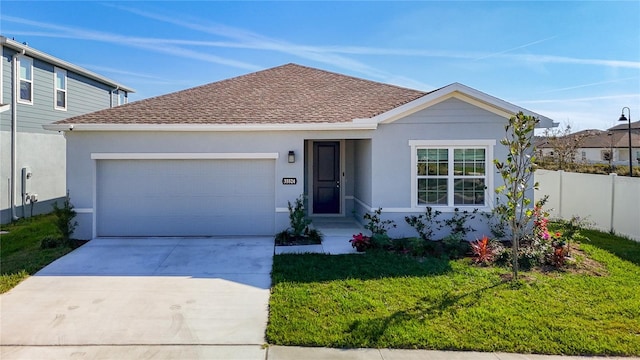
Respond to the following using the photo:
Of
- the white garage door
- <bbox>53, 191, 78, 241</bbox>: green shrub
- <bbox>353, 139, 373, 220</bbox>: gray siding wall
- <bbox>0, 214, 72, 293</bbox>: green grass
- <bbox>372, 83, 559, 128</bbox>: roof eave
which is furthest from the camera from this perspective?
<bbox>353, 139, 373, 220</bbox>: gray siding wall

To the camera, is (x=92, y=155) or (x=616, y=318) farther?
(x=92, y=155)

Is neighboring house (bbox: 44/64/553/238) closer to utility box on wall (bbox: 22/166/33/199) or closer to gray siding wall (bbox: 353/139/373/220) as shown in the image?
gray siding wall (bbox: 353/139/373/220)

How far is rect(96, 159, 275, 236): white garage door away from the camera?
9734 mm

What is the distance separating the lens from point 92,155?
9.52m

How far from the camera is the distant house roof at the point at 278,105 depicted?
9320mm

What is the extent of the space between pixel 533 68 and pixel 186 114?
12282 millimetres

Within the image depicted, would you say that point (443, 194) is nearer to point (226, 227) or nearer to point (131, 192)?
point (226, 227)

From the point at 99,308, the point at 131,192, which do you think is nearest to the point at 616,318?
the point at 99,308

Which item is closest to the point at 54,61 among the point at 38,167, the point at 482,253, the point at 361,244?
the point at 38,167

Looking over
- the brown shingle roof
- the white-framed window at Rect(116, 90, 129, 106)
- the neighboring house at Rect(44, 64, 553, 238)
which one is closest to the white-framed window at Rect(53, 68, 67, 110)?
the white-framed window at Rect(116, 90, 129, 106)

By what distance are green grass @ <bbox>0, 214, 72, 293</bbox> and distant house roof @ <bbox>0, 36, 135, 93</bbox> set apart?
573 cm

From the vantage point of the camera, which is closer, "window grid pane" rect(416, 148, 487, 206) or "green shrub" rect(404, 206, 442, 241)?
"green shrub" rect(404, 206, 442, 241)

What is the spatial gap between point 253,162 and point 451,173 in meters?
5.16

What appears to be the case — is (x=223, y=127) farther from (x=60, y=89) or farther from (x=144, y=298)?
(x=60, y=89)
